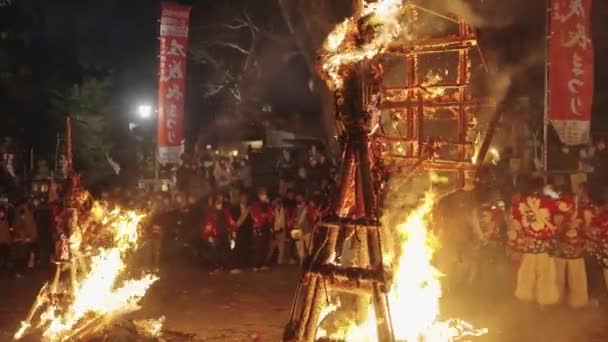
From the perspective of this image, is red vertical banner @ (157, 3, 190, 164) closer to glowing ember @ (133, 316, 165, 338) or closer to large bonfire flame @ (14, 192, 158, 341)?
large bonfire flame @ (14, 192, 158, 341)

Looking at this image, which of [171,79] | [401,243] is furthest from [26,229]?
[401,243]

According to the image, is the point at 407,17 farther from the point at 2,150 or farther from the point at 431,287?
the point at 2,150

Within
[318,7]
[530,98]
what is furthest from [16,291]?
[530,98]

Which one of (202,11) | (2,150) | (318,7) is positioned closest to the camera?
(2,150)

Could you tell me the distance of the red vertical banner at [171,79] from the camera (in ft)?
55.7

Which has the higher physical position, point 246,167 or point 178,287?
point 246,167

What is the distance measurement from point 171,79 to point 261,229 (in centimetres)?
547

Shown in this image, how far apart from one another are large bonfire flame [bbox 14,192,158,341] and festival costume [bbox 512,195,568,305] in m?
6.26

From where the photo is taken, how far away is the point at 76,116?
21.2 m

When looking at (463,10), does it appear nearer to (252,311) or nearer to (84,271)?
(84,271)

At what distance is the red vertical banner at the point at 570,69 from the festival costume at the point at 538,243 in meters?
2.32

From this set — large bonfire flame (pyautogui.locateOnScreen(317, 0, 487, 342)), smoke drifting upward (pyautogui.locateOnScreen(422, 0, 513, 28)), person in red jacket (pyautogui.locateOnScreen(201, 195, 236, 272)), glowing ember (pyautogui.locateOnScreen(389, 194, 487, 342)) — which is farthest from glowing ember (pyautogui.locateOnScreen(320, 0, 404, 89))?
person in red jacket (pyautogui.locateOnScreen(201, 195, 236, 272))

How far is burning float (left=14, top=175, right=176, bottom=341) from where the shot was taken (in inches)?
313

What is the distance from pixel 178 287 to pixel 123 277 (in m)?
1.41
